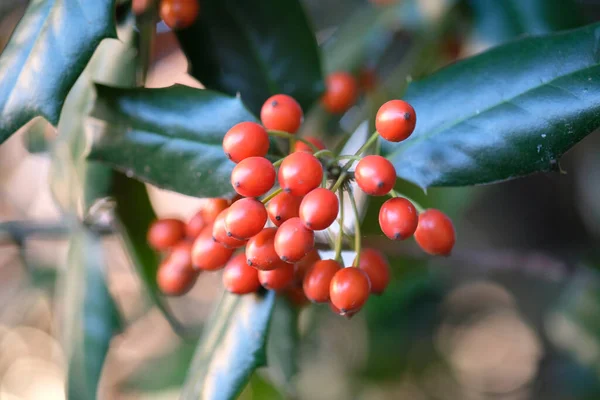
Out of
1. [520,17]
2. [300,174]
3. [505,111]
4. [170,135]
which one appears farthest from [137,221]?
[520,17]

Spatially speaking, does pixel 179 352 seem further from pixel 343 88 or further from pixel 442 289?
pixel 343 88

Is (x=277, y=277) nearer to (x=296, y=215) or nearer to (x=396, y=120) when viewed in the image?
(x=296, y=215)

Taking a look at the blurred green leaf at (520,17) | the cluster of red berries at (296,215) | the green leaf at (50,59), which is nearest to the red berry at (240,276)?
the cluster of red berries at (296,215)

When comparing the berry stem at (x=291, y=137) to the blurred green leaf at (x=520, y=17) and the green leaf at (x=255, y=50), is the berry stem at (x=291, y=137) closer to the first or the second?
the green leaf at (x=255, y=50)

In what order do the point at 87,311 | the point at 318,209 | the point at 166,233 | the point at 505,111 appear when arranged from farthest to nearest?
the point at 87,311 → the point at 166,233 → the point at 505,111 → the point at 318,209

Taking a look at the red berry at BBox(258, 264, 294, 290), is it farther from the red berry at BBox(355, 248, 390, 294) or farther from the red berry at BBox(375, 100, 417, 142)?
the red berry at BBox(375, 100, 417, 142)

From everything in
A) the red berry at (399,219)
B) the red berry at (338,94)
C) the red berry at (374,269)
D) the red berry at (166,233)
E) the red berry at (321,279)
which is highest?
the red berry at (399,219)
